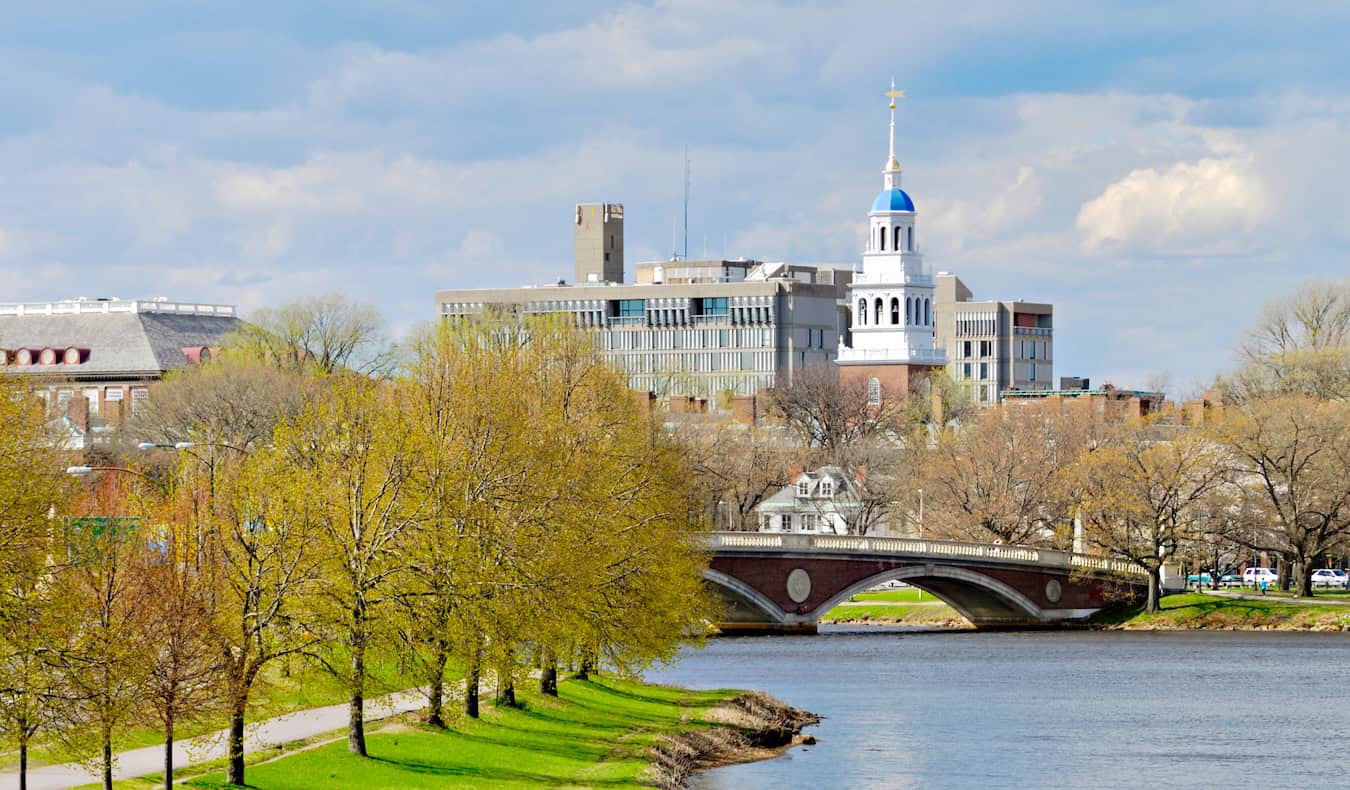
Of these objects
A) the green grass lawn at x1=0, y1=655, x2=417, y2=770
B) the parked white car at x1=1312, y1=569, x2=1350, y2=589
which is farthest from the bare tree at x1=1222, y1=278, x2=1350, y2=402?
the green grass lawn at x1=0, y1=655, x2=417, y2=770

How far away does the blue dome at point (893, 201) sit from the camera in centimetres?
19225

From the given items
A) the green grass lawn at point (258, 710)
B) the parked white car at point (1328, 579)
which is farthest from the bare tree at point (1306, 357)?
the green grass lawn at point (258, 710)

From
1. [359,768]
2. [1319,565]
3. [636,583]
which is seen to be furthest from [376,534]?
[1319,565]

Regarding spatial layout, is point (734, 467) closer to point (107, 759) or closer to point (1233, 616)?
point (1233, 616)

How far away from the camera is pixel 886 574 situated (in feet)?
370

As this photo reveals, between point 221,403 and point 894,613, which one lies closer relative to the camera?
point 221,403

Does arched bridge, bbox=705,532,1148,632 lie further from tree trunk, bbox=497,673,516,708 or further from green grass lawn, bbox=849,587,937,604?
tree trunk, bbox=497,673,516,708

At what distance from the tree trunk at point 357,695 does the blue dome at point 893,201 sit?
147599 millimetres

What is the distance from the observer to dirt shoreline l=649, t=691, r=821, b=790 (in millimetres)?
53875

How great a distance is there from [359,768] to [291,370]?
9000 cm

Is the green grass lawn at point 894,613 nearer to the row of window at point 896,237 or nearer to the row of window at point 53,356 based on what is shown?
the row of window at point 53,356

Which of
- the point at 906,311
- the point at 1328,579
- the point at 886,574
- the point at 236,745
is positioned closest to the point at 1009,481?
the point at 886,574

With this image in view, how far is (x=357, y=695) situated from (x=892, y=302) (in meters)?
152

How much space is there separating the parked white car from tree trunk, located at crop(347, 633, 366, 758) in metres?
88.7
